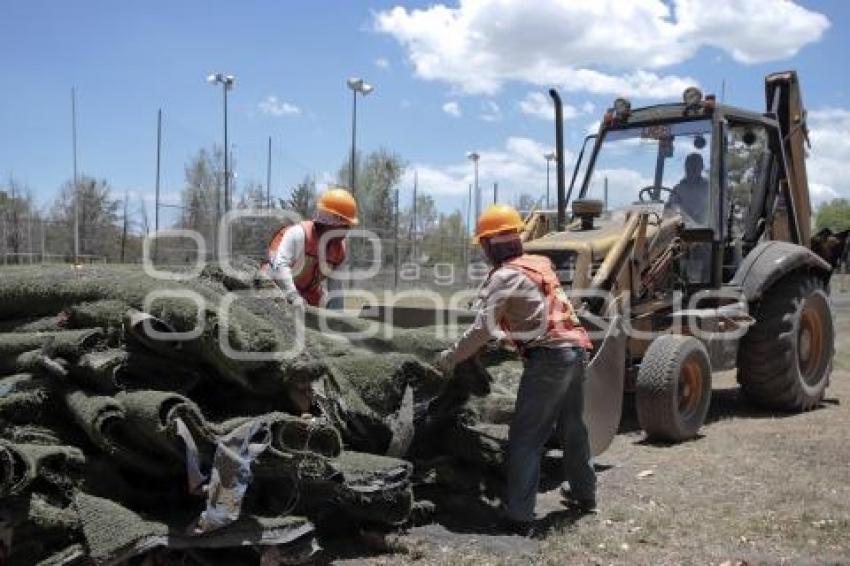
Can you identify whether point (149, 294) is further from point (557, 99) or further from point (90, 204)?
point (90, 204)

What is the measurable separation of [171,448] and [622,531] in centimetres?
268

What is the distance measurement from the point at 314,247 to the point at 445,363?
174 centimetres

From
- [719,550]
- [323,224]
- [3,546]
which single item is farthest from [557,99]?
[3,546]

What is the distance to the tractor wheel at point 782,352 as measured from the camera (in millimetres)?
8609

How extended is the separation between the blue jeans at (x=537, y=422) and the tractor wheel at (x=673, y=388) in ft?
5.56

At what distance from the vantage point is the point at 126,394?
13.7 feet

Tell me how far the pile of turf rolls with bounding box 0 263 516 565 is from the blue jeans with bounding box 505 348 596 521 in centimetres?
68

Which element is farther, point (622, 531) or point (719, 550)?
point (622, 531)

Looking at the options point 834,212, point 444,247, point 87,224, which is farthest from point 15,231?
point 834,212

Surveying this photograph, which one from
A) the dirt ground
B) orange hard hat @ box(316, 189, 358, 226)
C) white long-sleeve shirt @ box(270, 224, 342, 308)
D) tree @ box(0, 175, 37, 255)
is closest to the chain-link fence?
tree @ box(0, 175, 37, 255)

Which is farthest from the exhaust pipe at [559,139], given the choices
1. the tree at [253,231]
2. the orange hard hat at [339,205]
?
the tree at [253,231]

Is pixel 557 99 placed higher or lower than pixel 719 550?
higher

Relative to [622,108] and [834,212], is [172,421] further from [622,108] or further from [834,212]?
[834,212]

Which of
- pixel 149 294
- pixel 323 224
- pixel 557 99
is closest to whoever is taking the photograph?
pixel 149 294
